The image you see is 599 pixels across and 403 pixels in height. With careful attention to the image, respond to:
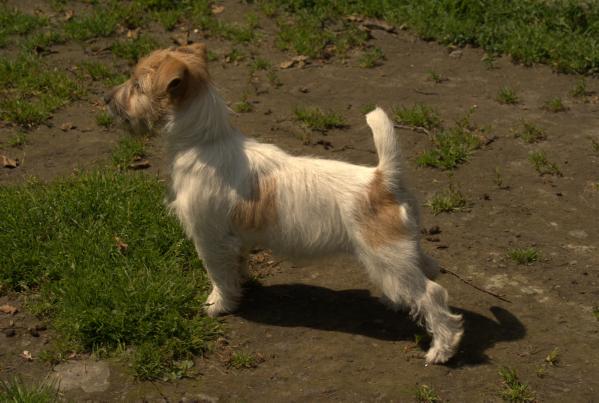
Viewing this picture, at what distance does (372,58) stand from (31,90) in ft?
12.7

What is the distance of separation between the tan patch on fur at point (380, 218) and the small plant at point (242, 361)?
3.65 feet

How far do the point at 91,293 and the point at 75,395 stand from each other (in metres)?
0.87

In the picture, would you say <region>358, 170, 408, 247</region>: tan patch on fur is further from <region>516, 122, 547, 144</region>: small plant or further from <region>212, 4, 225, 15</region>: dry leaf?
<region>212, 4, 225, 15</region>: dry leaf

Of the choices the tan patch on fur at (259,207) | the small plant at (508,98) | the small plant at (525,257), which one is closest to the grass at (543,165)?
the small plant at (508,98)

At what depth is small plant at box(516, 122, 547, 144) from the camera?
27.0 feet

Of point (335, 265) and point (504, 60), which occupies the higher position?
point (504, 60)

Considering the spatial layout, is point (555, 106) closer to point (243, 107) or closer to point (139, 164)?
point (243, 107)

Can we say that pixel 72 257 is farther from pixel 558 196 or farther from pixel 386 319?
pixel 558 196

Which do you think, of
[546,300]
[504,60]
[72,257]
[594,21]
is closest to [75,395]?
[72,257]

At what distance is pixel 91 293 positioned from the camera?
5.85 metres

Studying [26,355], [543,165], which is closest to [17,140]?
[26,355]

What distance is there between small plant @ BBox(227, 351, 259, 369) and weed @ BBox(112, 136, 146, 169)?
9.55ft

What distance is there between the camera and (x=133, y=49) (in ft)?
32.1

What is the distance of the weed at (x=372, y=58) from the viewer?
9828 mm
